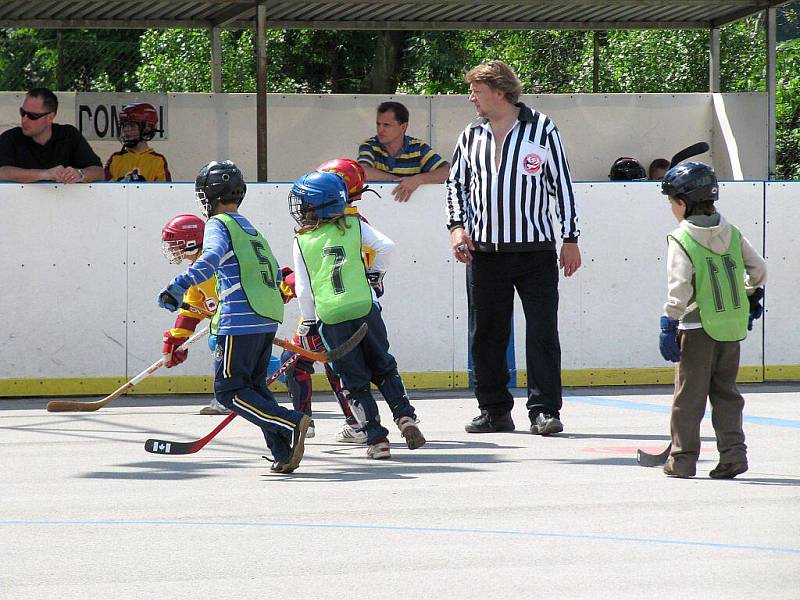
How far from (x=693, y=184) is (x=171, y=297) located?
2.48m

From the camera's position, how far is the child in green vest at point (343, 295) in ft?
25.0

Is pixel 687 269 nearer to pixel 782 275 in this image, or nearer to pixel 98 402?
pixel 98 402

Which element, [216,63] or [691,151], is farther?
[216,63]

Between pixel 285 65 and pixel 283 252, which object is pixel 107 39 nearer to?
pixel 285 65

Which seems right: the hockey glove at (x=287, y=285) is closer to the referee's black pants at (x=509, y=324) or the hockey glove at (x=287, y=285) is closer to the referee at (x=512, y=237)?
the referee at (x=512, y=237)

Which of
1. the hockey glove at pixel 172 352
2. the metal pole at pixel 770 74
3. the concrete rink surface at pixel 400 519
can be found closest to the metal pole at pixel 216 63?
the metal pole at pixel 770 74


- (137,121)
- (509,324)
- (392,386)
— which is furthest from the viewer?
(137,121)

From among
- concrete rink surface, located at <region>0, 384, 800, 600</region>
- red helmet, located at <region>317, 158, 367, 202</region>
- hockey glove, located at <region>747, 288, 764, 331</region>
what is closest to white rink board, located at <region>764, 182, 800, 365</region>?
concrete rink surface, located at <region>0, 384, 800, 600</region>

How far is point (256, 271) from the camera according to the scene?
7.15m

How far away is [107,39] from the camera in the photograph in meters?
28.1

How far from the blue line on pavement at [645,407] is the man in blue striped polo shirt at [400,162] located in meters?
2.00

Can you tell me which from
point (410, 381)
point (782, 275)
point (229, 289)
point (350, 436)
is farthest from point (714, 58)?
point (229, 289)

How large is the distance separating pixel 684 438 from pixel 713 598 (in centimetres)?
245

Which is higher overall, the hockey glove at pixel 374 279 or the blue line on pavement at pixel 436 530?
the hockey glove at pixel 374 279
